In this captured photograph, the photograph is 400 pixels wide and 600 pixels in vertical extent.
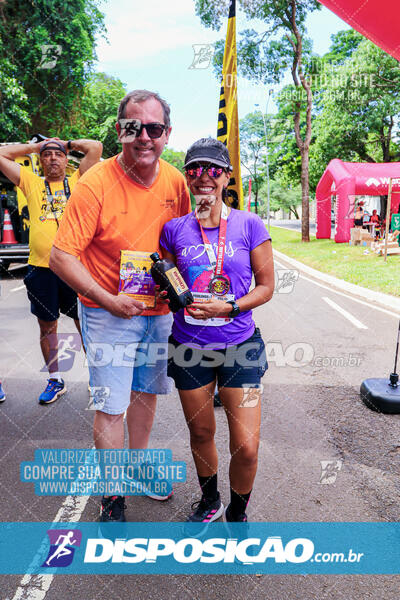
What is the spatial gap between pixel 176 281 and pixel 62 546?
151cm

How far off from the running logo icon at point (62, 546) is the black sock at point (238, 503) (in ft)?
2.70

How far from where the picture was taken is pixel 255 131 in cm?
5303

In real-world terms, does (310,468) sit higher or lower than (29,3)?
lower

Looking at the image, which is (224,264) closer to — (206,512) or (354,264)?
(206,512)

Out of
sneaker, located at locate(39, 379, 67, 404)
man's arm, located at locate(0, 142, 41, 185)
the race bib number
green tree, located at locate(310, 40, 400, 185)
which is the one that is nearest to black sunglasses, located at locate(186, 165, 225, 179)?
the race bib number

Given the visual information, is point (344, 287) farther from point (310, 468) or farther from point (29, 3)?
point (29, 3)

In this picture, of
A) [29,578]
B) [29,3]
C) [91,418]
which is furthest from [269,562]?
[29,3]

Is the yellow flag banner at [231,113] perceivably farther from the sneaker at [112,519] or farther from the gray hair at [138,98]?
the sneaker at [112,519]

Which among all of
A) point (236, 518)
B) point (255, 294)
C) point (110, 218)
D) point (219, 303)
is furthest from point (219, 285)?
point (236, 518)

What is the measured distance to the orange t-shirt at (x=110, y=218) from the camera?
2105mm

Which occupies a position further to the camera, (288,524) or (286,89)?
(286,89)

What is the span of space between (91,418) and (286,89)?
79.8ft

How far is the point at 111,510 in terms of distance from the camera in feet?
7.73

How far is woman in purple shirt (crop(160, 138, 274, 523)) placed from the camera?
2033 millimetres
